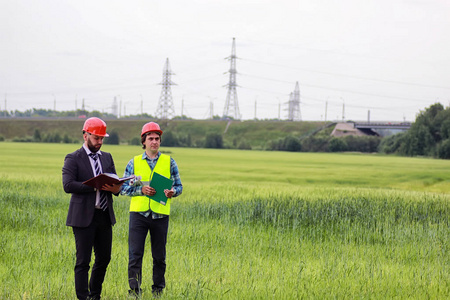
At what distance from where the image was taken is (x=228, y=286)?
28.9 feet

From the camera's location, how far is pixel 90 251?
7.61 m

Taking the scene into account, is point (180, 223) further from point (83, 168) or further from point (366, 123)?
point (366, 123)

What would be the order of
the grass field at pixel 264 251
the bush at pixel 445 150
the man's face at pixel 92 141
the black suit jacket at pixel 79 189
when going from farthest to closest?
1. the bush at pixel 445 150
2. the grass field at pixel 264 251
3. the man's face at pixel 92 141
4. the black suit jacket at pixel 79 189

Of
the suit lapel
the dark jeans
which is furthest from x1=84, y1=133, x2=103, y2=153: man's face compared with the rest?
the dark jeans

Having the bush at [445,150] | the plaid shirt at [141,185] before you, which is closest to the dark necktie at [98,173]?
the plaid shirt at [141,185]

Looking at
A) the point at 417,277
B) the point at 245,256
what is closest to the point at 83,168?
the point at 245,256

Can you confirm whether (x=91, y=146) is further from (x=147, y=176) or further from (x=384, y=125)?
(x=384, y=125)

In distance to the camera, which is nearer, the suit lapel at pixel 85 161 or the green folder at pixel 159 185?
the suit lapel at pixel 85 161

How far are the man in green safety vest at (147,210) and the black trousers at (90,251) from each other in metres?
0.42

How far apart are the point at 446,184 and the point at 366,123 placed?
349ft

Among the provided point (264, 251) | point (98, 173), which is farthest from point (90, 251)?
point (264, 251)

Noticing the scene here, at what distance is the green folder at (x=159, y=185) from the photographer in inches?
309

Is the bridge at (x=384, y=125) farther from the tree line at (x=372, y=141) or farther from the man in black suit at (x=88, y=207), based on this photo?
the man in black suit at (x=88, y=207)

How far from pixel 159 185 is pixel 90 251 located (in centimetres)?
140
